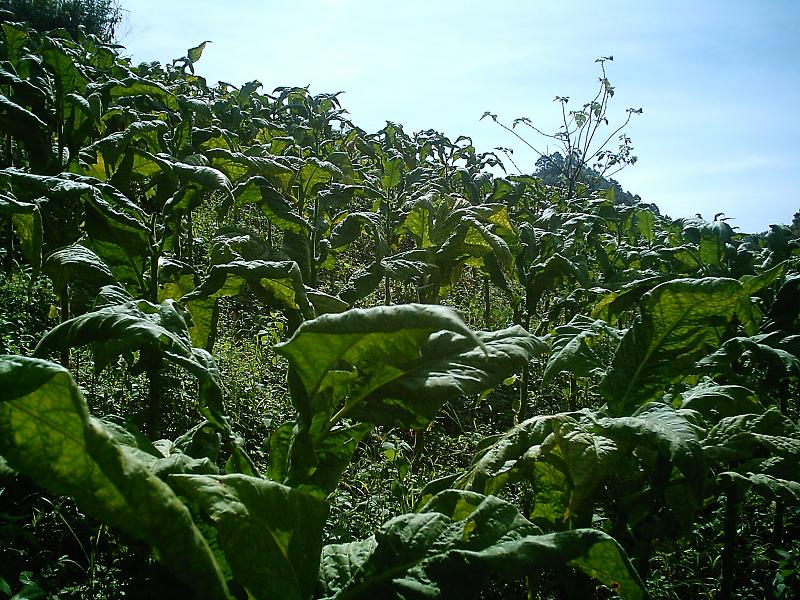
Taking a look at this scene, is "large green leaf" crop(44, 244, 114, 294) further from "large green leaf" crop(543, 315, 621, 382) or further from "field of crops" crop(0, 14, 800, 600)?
"large green leaf" crop(543, 315, 621, 382)

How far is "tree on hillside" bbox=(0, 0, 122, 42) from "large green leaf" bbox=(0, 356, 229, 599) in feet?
56.4

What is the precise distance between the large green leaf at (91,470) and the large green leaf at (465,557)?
0.45 m

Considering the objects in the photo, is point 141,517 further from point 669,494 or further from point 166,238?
point 166,238

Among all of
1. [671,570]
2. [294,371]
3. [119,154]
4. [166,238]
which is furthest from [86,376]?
[671,570]

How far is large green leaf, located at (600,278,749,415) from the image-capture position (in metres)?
1.97

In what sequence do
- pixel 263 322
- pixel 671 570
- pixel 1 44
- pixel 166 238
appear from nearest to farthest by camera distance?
pixel 671 570, pixel 166 238, pixel 263 322, pixel 1 44

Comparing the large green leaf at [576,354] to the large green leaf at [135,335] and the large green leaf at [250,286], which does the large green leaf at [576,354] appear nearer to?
the large green leaf at [250,286]

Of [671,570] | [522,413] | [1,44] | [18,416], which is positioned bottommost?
[671,570]

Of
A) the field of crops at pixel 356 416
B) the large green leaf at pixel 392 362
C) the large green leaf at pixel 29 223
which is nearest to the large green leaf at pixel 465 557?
the field of crops at pixel 356 416

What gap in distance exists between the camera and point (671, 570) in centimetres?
247

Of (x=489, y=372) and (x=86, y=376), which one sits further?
(x=86, y=376)

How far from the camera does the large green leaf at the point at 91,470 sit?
1051 mm

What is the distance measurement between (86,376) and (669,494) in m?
2.67

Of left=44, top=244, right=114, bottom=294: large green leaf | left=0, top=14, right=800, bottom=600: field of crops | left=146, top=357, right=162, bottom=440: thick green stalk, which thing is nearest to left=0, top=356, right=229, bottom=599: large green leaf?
left=0, top=14, right=800, bottom=600: field of crops
